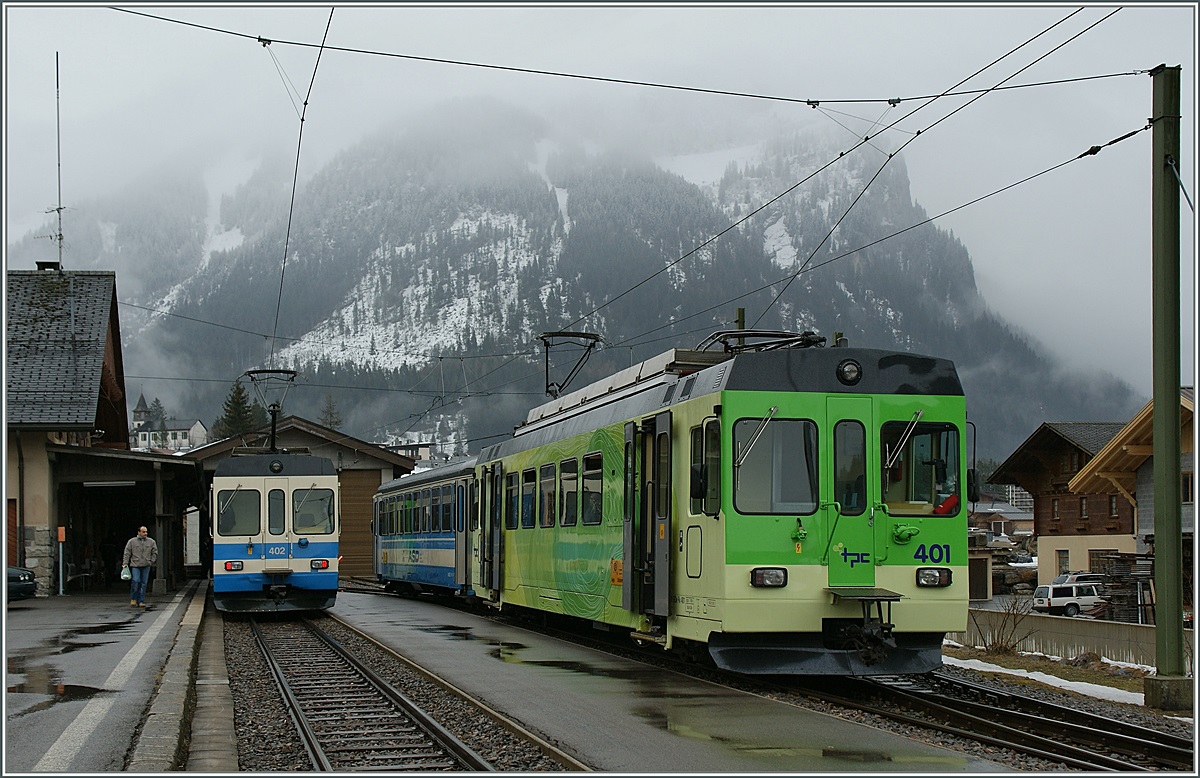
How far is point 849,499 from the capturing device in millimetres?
11781

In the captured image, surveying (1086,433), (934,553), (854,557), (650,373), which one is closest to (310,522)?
(650,373)

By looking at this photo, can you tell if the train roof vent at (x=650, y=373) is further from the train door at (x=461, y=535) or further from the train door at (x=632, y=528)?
the train door at (x=461, y=535)

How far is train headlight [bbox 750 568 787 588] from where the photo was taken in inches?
446

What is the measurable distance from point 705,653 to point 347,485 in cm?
3894

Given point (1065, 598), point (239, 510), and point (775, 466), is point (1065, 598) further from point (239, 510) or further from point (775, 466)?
point (775, 466)

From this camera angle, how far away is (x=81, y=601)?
88.0ft

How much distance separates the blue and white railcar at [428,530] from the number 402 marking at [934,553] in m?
12.3

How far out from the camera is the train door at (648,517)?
42.4 ft

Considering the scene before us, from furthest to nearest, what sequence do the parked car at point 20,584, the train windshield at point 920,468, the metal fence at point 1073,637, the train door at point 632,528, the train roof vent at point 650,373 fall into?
1. the parked car at point 20,584
2. the metal fence at point 1073,637
3. the train roof vent at point 650,373
4. the train door at point 632,528
5. the train windshield at point 920,468

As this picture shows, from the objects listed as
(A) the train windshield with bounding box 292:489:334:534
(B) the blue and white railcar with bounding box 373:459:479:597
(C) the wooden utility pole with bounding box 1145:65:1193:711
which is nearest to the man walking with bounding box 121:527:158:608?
(A) the train windshield with bounding box 292:489:334:534

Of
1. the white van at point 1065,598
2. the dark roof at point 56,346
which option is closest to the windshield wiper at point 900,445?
the dark roof at point 56,346

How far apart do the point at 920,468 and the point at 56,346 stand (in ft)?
74.2

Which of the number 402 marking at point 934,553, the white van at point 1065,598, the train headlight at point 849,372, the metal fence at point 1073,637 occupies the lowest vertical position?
the white van at point 1065,598

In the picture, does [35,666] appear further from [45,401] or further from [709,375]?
[45,401]
